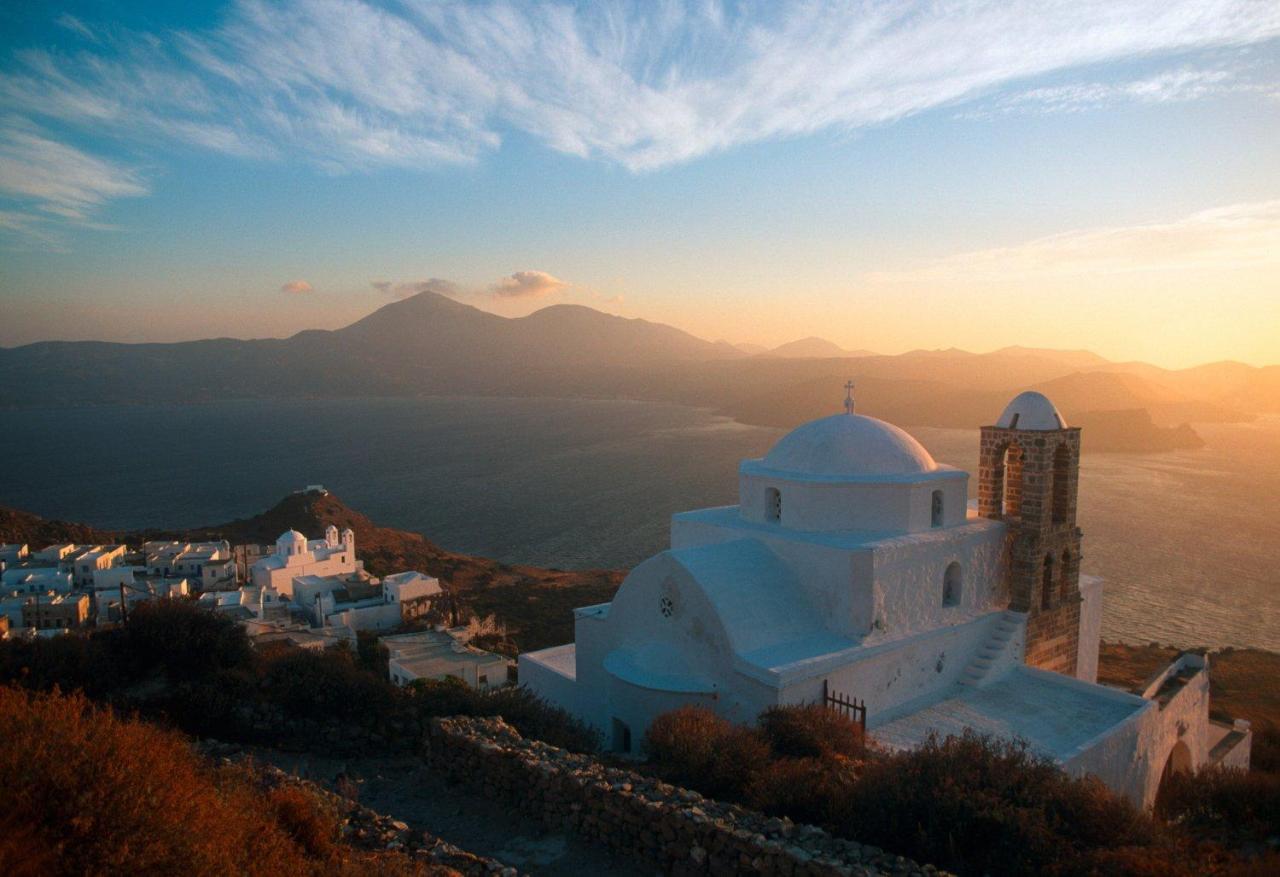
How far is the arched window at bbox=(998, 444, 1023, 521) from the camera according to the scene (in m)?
12.4

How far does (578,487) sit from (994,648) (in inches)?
2360

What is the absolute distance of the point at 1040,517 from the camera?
471 inches

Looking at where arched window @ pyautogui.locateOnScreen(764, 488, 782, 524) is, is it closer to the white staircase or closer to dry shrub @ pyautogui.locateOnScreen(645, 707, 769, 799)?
the white staircase

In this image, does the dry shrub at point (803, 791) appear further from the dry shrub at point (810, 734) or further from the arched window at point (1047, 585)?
the arched window at point (1047, 585)

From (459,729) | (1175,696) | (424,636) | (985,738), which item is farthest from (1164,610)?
(459,729)

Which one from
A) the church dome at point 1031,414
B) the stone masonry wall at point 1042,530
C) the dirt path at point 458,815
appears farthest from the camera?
the church dome at point 1031,414

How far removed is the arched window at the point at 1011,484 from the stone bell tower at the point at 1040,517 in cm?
2

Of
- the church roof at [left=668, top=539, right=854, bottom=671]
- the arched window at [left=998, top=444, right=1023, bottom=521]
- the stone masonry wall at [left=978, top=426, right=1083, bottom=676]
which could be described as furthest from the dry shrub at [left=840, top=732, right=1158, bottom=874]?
the arched window at [left=998, top=444, right=1023, bottom=521]

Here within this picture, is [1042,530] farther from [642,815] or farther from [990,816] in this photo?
[642,815]

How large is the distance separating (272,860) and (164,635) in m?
6.39

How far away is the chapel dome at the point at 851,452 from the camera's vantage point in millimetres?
11172

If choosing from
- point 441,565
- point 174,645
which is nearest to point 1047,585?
point 174,645

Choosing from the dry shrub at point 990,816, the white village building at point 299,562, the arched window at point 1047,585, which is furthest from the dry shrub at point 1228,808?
the white village building at point 299,562

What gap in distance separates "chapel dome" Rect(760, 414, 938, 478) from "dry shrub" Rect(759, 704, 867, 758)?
156 inches
